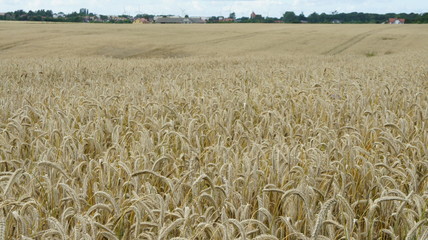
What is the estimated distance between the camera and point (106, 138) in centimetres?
344

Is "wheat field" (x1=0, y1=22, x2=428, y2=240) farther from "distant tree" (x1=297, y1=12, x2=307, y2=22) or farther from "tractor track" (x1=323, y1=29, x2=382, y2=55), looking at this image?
"distant tree" (x1=297, y1=12, x2=307, y2=22)

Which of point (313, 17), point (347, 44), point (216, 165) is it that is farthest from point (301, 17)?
point (216, 165)

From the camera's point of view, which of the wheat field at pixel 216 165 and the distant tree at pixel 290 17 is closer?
the wheat field at pixel 216 165

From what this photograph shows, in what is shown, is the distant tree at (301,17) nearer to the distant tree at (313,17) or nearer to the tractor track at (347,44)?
the distant tree at (313,17)

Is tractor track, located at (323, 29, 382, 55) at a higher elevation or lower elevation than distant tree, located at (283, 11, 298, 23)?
lower

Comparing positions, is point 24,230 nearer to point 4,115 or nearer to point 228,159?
point 228,159

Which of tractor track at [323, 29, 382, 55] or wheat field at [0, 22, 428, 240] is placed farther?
tractor track at [323, 29, 382, 55]

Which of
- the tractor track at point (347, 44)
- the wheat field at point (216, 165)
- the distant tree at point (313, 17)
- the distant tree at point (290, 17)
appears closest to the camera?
the wheat field at point (216, 165)

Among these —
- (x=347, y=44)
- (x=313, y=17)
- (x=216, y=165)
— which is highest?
(x=216, y=165)

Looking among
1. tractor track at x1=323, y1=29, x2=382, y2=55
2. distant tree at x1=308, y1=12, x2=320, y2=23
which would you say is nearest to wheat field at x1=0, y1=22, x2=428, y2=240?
tractor track at x1=323, y1=29, x2=382, y2=55

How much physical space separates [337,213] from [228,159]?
700mm

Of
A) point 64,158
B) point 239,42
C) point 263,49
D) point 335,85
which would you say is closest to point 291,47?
point 263,49

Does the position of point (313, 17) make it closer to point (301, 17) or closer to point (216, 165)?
point (301, 17)

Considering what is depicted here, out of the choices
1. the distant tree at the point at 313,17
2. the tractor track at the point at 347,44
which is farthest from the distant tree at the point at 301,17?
the tractor track at the point at 347,44
